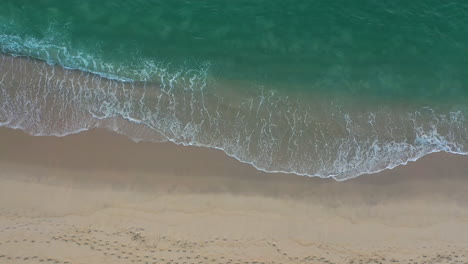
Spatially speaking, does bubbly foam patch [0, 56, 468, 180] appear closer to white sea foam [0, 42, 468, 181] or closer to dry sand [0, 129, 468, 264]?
white sea foam [0, 42, 468, 181]

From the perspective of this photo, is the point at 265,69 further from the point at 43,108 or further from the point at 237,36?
the point at 43,108

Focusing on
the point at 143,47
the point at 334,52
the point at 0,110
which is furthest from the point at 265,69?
the point at 0,110

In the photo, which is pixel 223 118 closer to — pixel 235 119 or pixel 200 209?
pixel 235 119

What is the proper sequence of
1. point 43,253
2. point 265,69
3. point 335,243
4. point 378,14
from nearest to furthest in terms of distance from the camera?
point 43,253, point 335,243, point 265,69, point 378,14

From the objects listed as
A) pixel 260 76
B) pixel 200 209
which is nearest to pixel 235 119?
pixel 260 76

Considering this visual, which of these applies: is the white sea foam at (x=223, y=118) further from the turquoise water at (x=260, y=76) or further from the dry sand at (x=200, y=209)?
the dry sand at (x=200, y=209)

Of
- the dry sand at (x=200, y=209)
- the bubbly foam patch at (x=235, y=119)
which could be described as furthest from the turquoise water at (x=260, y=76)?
the dry sand at (x=200, y=209)
